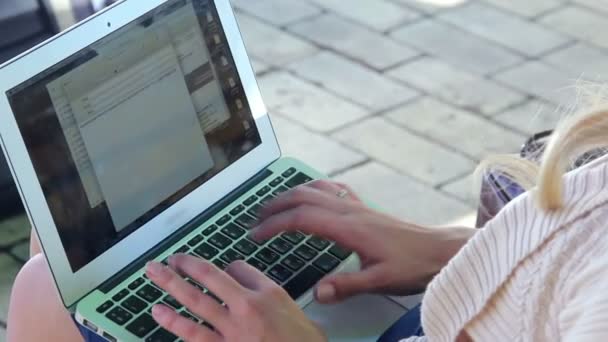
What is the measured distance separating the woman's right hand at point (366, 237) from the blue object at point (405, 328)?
33 millimetres

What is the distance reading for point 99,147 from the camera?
101 centimetres

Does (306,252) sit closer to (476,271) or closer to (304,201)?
(304,201)

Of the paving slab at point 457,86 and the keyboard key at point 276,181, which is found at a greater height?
the keyboard key at point 276,181

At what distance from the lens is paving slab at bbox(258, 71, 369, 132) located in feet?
7.68

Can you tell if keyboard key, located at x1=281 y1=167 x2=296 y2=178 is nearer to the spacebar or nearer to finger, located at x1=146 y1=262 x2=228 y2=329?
the spacebar

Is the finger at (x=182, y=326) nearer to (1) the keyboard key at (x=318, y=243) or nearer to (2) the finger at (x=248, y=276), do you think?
(2) the finger at (x=248, y=276)

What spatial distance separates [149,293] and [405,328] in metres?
0.24

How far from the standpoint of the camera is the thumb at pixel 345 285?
1.01 metres

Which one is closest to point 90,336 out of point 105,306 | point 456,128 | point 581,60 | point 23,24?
point 105,306

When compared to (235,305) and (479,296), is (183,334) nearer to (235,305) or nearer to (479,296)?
(235,305)

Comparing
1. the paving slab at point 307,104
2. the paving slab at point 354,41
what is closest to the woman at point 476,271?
the paving slab at point 307,104

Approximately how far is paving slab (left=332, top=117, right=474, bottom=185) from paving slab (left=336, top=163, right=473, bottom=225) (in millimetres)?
22

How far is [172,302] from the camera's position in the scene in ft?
3.27

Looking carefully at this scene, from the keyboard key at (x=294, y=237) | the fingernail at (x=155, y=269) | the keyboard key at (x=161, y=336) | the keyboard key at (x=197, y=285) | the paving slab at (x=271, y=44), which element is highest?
the fingernail at (x=155, y=269)
